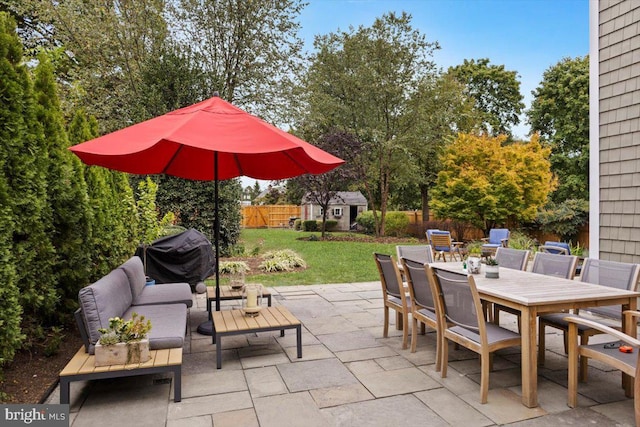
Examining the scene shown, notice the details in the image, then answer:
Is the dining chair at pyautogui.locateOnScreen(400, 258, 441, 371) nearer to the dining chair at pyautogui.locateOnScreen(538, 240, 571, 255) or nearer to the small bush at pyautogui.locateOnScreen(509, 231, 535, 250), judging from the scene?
the dining chair at pyautogui.locateOnScreen(538, 240, 571, 255)

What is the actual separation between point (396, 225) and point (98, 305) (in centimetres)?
1639

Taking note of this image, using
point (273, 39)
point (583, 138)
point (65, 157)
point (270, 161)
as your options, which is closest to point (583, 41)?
point (583, 138)

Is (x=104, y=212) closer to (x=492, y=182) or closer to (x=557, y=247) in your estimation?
(x=557, y=247)

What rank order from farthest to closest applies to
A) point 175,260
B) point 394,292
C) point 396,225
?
point 396,225 → point 175,260 → point 394,292

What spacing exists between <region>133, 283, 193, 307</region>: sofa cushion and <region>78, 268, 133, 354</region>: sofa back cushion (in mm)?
691

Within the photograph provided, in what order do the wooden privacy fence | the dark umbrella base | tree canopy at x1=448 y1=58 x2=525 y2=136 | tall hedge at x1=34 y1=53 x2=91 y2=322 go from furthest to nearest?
the wooden privacy fence
tree canopy at x1=448 y1=58 x2=525 y2=136
the dark umbrella base
tall hedge at x1=34 y1=53 x2=91 y2=322

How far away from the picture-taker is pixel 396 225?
18.5 metres

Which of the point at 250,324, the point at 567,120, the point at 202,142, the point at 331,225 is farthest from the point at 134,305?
the point at 331,225

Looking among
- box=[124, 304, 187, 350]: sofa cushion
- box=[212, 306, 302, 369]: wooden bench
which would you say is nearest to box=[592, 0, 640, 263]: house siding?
box=[212, 306, 302, 369]: wooden bench

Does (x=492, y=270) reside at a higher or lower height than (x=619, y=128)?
lower

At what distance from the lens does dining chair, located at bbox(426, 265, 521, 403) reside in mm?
2695

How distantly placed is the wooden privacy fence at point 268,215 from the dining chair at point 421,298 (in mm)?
24928

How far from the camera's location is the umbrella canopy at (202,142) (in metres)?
2.88

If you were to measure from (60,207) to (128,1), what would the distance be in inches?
331
